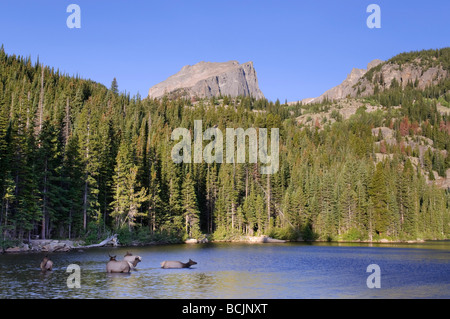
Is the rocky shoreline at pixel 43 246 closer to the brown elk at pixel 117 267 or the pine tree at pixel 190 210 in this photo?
the brown elk at pixel 117 267

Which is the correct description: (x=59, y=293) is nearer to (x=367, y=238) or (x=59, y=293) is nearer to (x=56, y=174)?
(x=56, y=174)

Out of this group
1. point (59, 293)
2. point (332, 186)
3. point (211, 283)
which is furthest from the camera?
point (332, 186)

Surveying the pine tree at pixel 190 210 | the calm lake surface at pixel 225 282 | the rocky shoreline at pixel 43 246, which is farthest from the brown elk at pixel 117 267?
the pine tree at pixel 190 210

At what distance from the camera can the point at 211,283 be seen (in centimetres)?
3066

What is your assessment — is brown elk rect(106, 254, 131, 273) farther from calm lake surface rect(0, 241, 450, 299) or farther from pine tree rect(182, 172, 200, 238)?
pine tree rect(182, 172, 200, 238)

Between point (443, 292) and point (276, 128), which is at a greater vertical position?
point (276, 128)

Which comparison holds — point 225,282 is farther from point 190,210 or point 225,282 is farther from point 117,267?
point 190,210

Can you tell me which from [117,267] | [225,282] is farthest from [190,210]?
[225,282]

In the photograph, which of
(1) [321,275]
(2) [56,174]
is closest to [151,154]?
(2) [56,174]

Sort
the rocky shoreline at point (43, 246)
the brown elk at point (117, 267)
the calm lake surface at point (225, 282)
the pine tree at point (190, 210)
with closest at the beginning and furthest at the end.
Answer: the calm lake surface at point (225, 282), the brown elk at point (117, 267), the rocky shoreline at point (43, 246), the pine tree at point (190, 210)

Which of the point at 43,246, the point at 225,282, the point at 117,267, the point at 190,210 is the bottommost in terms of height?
the point at 43,246

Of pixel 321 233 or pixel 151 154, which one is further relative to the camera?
pixel 321 233

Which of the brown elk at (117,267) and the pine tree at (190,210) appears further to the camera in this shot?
the pine tree at (190,210)

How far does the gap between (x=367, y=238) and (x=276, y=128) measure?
8046 cm
